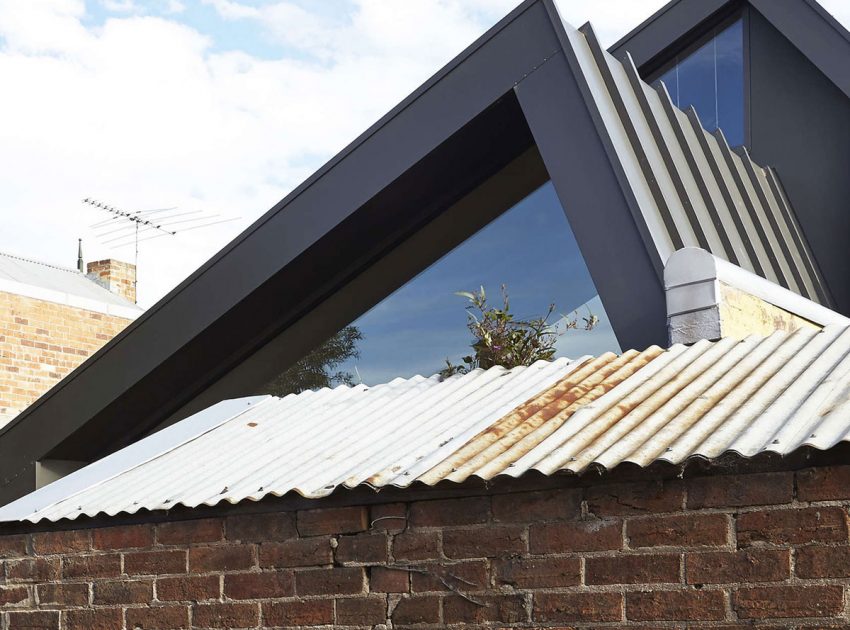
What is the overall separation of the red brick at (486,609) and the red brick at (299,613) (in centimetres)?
55

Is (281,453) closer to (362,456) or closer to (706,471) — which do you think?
(362,456)

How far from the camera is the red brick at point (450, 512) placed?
4.17 meters

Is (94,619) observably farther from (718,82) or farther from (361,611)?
(718,82)

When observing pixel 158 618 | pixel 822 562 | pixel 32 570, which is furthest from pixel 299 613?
pixel 822 562

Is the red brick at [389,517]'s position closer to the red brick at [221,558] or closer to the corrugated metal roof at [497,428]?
the corrugated metal roof at [497,428]

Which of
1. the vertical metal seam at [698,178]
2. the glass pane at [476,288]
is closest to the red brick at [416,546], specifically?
the vertical metal seam at [698,178]

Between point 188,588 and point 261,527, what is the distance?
49cm

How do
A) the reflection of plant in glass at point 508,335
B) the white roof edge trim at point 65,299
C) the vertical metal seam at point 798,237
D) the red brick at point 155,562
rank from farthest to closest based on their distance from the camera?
the white roof edge trim at point 65,299
the vertical metal seam at point 798,237
the reflection of plant in glass at point 508,335
the red brick at point 155,562

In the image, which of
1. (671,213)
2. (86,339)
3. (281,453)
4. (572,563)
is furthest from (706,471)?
(86,339)

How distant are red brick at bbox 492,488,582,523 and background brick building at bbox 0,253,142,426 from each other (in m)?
14.1

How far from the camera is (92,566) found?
5133 mm

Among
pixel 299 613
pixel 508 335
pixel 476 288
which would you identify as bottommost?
pixel 299 613

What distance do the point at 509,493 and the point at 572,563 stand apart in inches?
14.0

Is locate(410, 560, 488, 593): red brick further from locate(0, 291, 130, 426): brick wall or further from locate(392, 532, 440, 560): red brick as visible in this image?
locate(0, 291, 130, 426): brick wall
